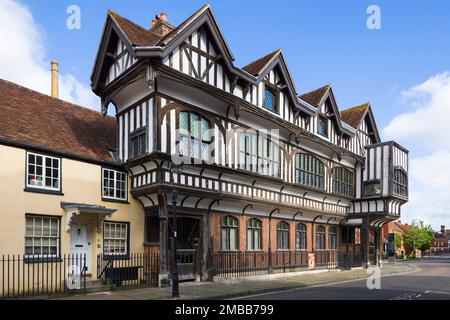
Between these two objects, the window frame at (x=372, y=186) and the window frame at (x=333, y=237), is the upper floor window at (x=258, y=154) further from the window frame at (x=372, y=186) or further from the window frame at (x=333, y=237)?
the window frame at (x=372, y=186)

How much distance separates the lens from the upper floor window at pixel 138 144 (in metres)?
17.3

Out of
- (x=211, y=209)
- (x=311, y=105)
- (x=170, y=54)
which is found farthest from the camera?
(x=311, y=105)

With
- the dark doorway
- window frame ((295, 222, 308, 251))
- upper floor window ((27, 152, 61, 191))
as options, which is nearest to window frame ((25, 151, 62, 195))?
upper floor window ((27, 152, 61, 191))

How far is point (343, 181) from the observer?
1148 inches

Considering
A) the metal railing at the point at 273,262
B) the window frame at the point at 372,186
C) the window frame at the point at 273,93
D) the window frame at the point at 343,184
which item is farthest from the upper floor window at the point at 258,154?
the window frame at the point at 372,186

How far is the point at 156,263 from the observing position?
55.9 ft

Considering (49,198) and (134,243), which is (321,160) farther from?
(49,198)

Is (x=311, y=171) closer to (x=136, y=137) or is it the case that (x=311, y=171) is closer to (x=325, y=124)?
(x=325, y=124)

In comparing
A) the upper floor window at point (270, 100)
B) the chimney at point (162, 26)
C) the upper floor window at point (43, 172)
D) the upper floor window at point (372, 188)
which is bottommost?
the upper floor window at point (372, 188)

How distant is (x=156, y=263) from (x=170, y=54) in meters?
8.24

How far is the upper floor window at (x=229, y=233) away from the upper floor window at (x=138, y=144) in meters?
5.14

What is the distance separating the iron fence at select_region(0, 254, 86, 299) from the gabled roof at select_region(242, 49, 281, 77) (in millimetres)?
11933

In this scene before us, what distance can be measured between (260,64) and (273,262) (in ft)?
34.2
